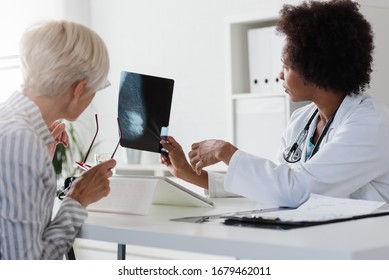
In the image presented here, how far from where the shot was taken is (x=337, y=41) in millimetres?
2309

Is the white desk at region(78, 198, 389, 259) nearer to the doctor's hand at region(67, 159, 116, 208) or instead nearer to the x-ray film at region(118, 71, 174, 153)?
the doctor's hand at region(67, 159, 116, 208)

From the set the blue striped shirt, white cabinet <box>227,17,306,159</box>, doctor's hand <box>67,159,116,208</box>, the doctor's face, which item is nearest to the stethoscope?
the doctor's face

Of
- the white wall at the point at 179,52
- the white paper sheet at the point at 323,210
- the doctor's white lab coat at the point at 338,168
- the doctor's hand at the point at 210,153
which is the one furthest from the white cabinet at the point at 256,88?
the white paper sheet at the point at 323,210

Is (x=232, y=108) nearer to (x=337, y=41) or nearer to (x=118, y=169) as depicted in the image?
(x=118, y=169)

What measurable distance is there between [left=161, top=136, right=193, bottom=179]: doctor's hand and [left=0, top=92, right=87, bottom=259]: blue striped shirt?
2.10 ft

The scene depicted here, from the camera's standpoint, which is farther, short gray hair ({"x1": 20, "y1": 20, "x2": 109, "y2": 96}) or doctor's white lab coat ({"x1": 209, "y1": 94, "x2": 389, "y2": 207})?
doctor's white lab coat ({"x1": 209, "y1": 94, "x2": 389, "y2": 207})

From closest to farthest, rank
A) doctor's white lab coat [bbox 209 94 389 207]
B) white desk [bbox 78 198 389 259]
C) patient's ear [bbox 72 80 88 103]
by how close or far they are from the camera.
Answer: white desk [bbox 78 198 389 259], patient's ear [bbox 72 80 88 103], doctor's white lab coat [bbox 209 94 389 207]

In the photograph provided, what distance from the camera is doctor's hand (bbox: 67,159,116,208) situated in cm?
175

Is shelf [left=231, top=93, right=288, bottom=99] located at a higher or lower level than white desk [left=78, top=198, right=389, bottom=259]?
higher

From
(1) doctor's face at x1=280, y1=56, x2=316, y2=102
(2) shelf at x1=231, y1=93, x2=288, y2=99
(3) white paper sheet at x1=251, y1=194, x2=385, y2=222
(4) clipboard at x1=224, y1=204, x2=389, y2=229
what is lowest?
(3) white paper sheet at x1=251, y1=194, x2=385, y2=222

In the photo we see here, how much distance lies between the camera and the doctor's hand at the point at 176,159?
2.27 metres

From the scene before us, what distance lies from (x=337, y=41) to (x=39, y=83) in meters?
1.00

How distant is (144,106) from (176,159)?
0.26m
